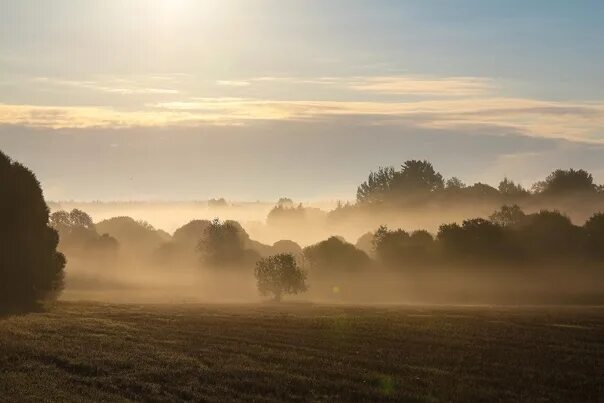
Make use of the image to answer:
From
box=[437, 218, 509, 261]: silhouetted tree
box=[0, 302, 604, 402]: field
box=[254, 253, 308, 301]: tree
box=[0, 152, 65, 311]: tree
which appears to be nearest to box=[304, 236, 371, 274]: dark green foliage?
box=[437, 218, 509, 261]: silhouetted tree

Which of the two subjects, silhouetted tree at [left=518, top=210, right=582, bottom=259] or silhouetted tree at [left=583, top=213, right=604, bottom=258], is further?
silhouetted tree at [left=518, top=210, right=582, bottom=259]

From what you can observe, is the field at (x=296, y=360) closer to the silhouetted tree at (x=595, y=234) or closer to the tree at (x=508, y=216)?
the silhouetted tree at (x=595, y=234)

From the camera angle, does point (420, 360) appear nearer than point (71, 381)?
No

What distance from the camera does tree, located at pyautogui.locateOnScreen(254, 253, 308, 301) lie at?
5344 inches

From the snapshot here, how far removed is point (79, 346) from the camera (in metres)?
47.5

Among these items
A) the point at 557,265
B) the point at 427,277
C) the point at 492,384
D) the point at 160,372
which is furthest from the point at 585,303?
the point at 160,372

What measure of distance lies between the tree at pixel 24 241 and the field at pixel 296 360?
65.6 feet

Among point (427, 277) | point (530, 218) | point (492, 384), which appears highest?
point (530, 218)

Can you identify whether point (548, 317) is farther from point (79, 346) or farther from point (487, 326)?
point (79, 346)

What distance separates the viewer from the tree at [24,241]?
84.9 meters

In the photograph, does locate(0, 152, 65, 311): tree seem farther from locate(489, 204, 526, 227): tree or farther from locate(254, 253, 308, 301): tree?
locate(489, 204, 526, 227): tree

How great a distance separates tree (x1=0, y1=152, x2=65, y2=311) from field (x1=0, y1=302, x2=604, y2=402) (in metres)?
20.0

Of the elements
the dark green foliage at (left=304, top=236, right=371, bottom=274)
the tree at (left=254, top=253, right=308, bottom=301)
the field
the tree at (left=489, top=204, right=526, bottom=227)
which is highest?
the tree at (left=489, top=204, right=526, bottom=227)

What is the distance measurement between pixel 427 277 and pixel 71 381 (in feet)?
386
